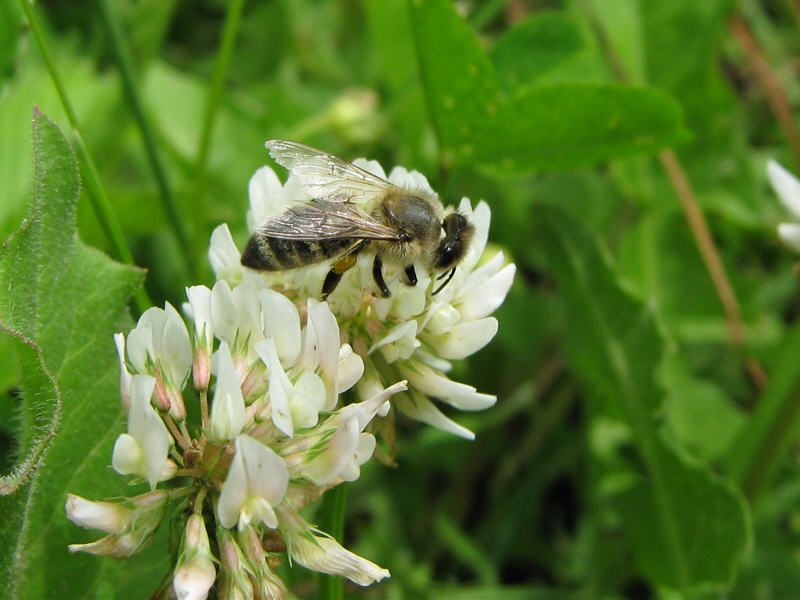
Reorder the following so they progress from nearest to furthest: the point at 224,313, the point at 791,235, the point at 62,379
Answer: the point at 224,313 → the point at 62,379 → the point at 791,235

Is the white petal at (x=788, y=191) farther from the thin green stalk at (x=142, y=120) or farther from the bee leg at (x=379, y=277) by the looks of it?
the thin green stalk at (x=142, y=120)

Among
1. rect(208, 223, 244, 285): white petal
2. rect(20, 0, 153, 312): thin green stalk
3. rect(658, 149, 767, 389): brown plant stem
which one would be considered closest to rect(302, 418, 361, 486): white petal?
rect(208, 223, 244, 285): white petal

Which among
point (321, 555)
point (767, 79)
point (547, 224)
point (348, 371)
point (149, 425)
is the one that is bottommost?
point (767, 79)

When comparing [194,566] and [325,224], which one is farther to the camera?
[325,224]

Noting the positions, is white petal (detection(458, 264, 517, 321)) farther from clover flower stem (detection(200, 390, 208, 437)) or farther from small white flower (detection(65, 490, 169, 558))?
small white flower (detection(65, 490, 169, 558))

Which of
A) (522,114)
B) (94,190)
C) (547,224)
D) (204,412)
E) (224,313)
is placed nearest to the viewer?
(204,412)

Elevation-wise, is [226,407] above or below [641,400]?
above

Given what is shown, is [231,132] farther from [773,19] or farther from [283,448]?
[773,19]

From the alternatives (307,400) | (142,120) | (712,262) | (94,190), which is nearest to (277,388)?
(307,400)

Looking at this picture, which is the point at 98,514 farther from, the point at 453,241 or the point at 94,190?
the point at 94,190
